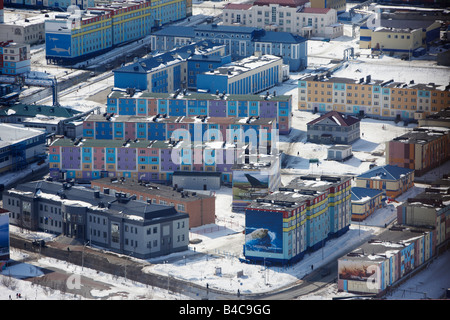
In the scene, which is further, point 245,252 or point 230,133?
point 230,133

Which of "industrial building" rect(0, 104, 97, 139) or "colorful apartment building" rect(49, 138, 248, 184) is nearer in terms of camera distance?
"colorful apartment building" rect(49, 138, 248, 184)

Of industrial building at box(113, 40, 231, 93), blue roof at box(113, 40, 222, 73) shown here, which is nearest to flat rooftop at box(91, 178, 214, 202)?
industrial building at box(113, 40, 231, 93)

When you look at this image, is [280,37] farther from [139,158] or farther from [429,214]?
[429,214]

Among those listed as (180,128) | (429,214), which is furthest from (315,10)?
(429,214)

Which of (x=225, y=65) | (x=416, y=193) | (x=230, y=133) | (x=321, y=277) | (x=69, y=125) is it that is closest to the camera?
(x=321, y=277)

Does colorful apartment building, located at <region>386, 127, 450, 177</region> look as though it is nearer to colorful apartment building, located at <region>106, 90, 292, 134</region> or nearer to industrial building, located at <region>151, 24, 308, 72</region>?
colorful apartment building, located at <region>106, 90, 292, 134</region>

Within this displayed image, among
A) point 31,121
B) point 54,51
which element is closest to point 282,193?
point 31,121

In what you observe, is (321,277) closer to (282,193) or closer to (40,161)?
(282,193)
